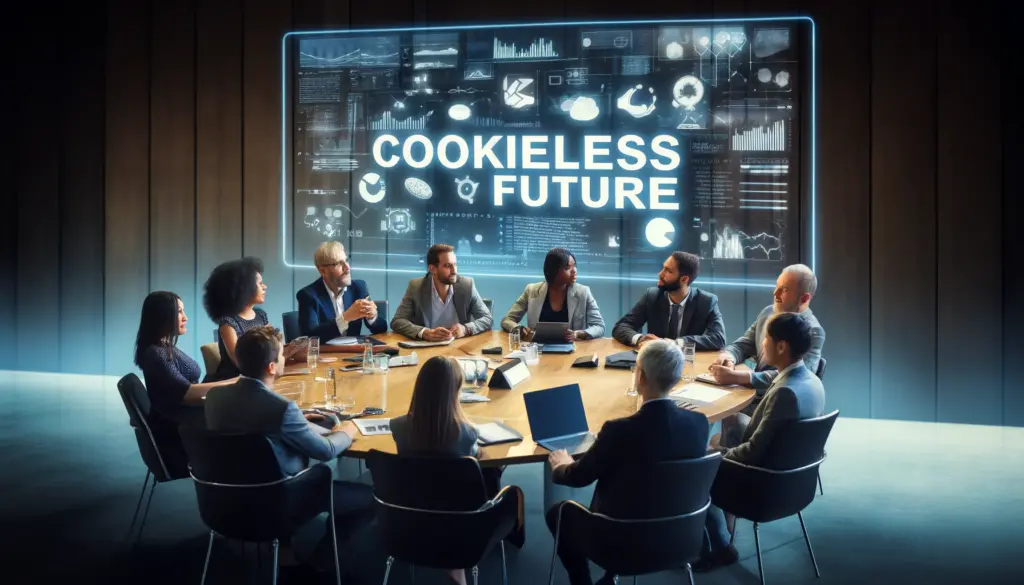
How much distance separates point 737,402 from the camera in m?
4.31

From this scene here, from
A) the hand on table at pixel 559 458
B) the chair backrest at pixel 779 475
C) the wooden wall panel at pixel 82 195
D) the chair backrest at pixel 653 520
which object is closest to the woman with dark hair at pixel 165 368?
the hand on table at pixel 559 458

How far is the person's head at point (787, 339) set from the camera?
4.04 metres

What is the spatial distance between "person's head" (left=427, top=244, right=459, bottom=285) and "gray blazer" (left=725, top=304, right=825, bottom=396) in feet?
6.16

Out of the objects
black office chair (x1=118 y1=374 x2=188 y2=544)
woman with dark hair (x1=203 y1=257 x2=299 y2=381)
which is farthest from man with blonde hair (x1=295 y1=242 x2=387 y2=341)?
black office chair (x1=118 y1=374 x2=188 y2=544)

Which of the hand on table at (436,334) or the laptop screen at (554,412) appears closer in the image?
the laptop screen at (554,412)

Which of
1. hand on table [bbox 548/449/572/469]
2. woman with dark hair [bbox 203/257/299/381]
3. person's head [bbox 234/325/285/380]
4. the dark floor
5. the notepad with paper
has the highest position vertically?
woman with dark hair [bbox 203/257/299/381]

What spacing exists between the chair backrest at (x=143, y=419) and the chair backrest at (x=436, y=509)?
1478 mm

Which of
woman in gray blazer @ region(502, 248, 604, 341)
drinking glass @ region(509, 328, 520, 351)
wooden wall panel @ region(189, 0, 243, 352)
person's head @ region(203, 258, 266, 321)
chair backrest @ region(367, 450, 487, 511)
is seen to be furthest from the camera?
wooden wall panel @ region(189, 0, 243, 352)

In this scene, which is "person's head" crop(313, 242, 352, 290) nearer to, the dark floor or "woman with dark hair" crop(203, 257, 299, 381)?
"woman with dark hair" crop(203, 257, 299, 381)

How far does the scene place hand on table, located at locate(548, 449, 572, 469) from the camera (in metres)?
3.53

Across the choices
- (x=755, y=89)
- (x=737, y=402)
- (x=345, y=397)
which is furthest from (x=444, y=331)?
(x=755, y=89)

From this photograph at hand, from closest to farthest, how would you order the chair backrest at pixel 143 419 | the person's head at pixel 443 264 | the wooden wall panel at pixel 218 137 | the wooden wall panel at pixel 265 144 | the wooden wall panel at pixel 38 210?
the chair backrest at pixel 143 419, the person's head at pixel 443 264, the wooden wall panel at pixel 265 144, the wooden wall panel at pixel 218 137, the wooden wall panel at pixel 38 210

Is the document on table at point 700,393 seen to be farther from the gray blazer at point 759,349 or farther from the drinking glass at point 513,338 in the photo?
the drinking glass at point 513,338

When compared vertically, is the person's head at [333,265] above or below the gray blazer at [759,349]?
above
